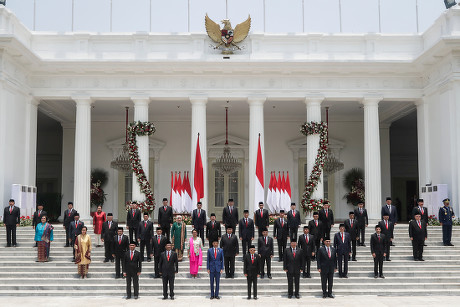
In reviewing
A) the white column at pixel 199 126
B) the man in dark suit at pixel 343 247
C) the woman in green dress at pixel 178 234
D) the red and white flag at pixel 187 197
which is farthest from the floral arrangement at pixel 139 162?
the man in dark suit at pixel 343 247

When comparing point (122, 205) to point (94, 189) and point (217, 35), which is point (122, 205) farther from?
point (217, 35)

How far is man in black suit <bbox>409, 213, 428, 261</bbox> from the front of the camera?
13.4m

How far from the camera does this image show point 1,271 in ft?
42.4

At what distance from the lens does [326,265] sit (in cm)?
1118

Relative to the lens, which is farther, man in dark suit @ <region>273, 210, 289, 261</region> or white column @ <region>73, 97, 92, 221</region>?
white column @ <region>73, 97, 92, 221</region>

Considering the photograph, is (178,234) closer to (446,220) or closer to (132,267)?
(132,267)

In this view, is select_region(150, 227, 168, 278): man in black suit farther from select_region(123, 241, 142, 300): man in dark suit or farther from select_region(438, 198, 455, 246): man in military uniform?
select_region(438, 198, 455, 246): man in military uniform

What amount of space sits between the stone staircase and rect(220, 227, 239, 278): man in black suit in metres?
0.26

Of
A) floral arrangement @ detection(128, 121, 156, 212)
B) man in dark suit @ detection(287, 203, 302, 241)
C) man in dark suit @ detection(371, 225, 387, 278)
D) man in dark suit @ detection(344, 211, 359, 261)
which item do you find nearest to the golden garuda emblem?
floral arrangement @ detection(128, 121, 156, 212)

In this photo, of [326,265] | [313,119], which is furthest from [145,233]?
[313,119]

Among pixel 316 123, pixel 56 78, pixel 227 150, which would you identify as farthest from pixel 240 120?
pixel 56 78

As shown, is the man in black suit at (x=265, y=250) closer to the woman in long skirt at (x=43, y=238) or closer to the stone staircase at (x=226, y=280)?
the stone staircase at (x=226, y=280)

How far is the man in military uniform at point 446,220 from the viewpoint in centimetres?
1433

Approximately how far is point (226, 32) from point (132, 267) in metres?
9.98
